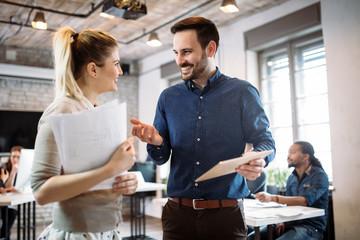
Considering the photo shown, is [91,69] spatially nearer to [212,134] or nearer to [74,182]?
[74,182]

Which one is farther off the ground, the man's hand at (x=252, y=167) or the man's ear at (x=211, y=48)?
the man's ear at (x=211, y=48)

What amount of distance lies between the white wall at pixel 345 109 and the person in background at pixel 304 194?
597 millimetres

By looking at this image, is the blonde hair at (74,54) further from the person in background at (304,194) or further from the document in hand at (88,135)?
the person in background at (304,194)

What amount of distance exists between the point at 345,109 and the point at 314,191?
3.96 ft

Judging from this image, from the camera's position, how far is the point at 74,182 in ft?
3.19

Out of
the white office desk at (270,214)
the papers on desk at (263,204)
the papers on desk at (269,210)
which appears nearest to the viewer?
the white office desk at (270,214)

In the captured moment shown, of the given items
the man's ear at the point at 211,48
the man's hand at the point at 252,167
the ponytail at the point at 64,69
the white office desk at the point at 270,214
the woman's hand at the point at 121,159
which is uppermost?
the man's ear at the point at 211,48

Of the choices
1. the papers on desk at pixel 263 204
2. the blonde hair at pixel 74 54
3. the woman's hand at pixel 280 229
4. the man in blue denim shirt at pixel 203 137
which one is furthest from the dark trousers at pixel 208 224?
the woman's hand at pixel 280 229

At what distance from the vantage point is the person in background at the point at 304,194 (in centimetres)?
308

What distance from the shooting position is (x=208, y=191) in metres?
1.52

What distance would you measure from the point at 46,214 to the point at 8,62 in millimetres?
3033

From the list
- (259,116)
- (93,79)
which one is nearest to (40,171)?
(93,79)

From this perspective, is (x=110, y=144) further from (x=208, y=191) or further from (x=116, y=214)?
(x=208, y=191)

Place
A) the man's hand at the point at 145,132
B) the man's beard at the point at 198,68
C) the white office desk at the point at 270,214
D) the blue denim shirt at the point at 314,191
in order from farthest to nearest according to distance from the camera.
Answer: the blue denim shirt at the point at 314,191, the white office desk at the point at 270,214, the man's beard at the point at 198,68, the man's hand at the point at 145,132
